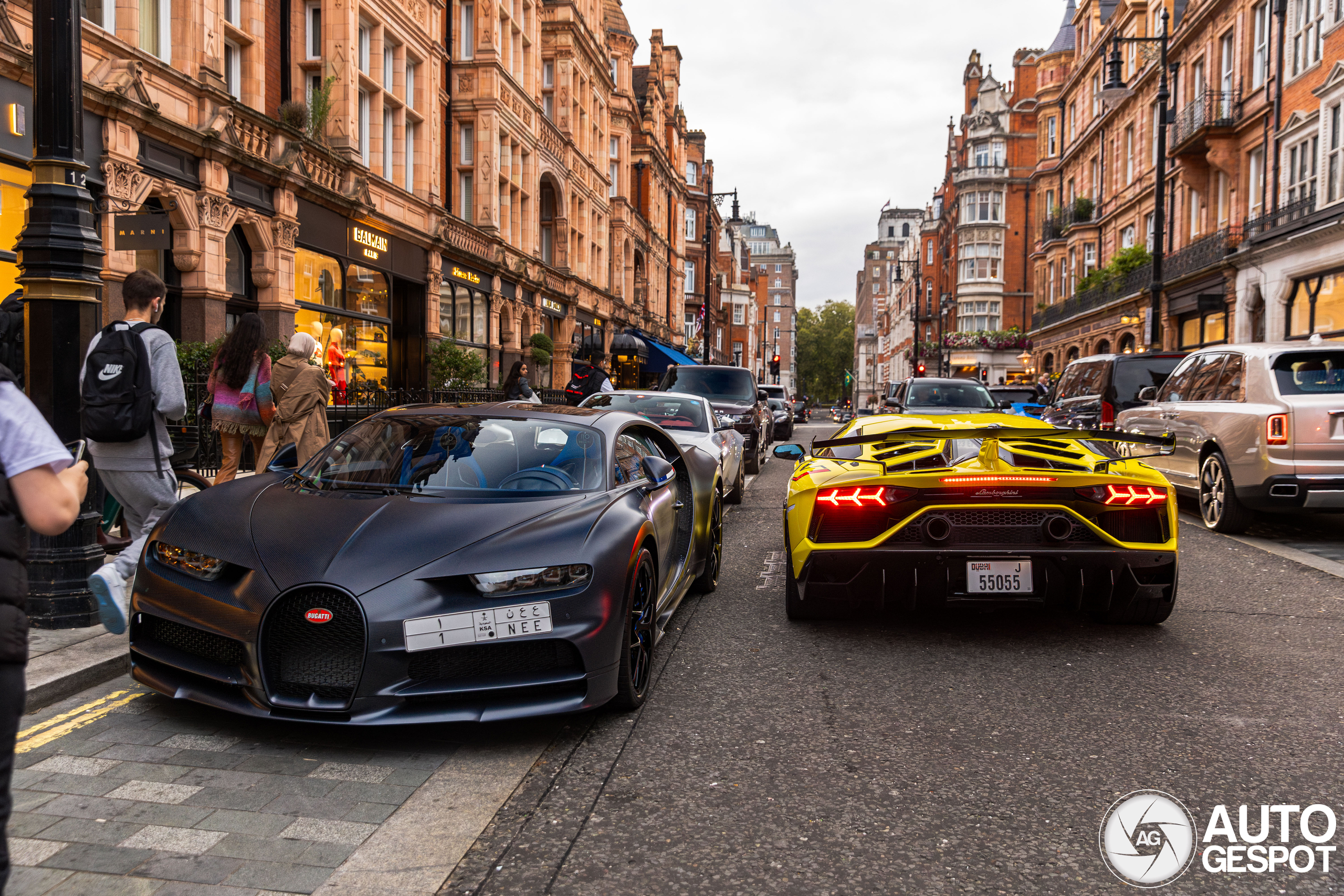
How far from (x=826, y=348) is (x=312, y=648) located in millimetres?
154020

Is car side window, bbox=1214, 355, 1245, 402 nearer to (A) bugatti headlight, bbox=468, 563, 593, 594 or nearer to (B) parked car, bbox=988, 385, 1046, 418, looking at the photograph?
(A) bugatti headlight, bbox=468, 563, 593, 594

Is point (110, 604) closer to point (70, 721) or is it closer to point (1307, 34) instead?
point (70, 721)

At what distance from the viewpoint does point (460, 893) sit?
9.21 feet

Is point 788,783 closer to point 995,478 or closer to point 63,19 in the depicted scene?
point 995,478

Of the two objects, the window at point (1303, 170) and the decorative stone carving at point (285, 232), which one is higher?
the window at point (1303, 170)

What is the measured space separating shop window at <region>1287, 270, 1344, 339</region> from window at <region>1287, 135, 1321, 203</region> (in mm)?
2188

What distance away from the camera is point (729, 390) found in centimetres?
1892

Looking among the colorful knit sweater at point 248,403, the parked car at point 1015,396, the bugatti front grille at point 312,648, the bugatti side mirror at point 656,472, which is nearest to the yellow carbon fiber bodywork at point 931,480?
the bugatti side mirror at point 656,472

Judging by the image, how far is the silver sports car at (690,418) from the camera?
1101 centimetres

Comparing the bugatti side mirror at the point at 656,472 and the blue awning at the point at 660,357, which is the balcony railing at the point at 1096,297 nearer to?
the blue awning at the point at 660,357

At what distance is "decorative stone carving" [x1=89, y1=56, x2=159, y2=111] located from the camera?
12.3 meters

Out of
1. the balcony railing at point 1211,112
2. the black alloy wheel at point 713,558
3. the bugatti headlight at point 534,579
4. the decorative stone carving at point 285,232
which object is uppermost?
the balcony railing at point 1211,112

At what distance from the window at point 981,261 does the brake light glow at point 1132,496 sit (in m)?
67.4

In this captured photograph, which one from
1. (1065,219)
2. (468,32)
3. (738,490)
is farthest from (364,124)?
(1065,219)
